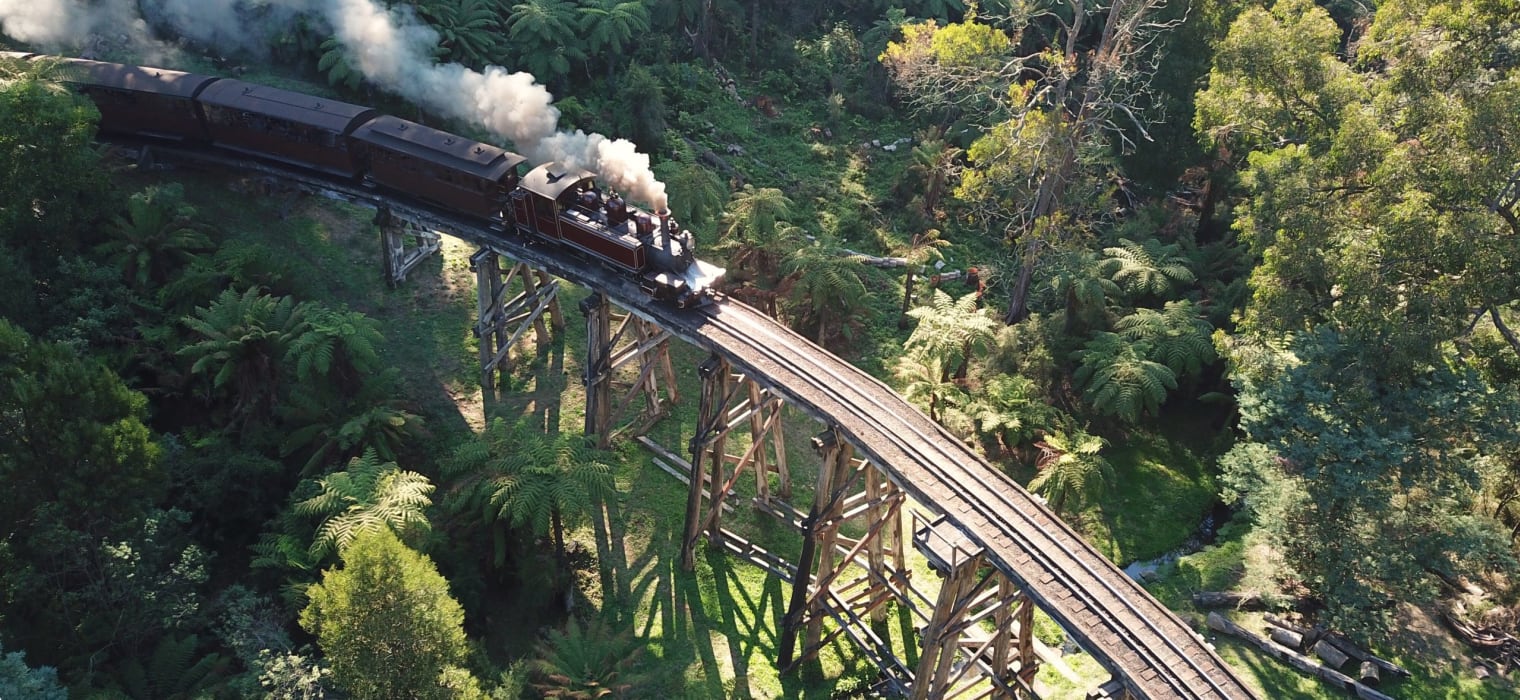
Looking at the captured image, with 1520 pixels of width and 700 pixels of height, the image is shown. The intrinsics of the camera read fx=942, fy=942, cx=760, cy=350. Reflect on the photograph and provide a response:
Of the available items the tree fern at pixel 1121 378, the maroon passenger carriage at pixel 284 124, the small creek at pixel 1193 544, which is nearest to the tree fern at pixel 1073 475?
the tree fern at pixel 1121 378

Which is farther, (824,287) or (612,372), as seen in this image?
(824,287)

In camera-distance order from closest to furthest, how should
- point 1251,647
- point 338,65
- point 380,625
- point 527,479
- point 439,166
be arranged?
point 380,625, point 527,479, point 1251,647, point 439,166, point 338,65

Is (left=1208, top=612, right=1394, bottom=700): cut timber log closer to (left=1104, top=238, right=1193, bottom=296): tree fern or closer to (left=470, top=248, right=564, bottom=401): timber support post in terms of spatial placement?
(left=1104, top=238, right=1193, bottom=296): tree fern

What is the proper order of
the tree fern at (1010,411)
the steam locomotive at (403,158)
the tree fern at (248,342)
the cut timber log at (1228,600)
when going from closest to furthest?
1. the cut timber log at (1228,600)
2. the tree fern at (248,342)
3. the steam locomotive at (403,158)
4. the tree fern at (1010,411)

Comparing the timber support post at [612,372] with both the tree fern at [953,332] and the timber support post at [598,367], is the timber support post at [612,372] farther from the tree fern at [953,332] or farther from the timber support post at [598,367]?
the tree fern at [953,332]

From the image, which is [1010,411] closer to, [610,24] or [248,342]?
[248,342]

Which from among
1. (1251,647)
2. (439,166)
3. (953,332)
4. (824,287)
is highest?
(439,166)

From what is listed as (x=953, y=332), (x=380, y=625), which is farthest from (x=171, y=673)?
(x=953, y=332)
